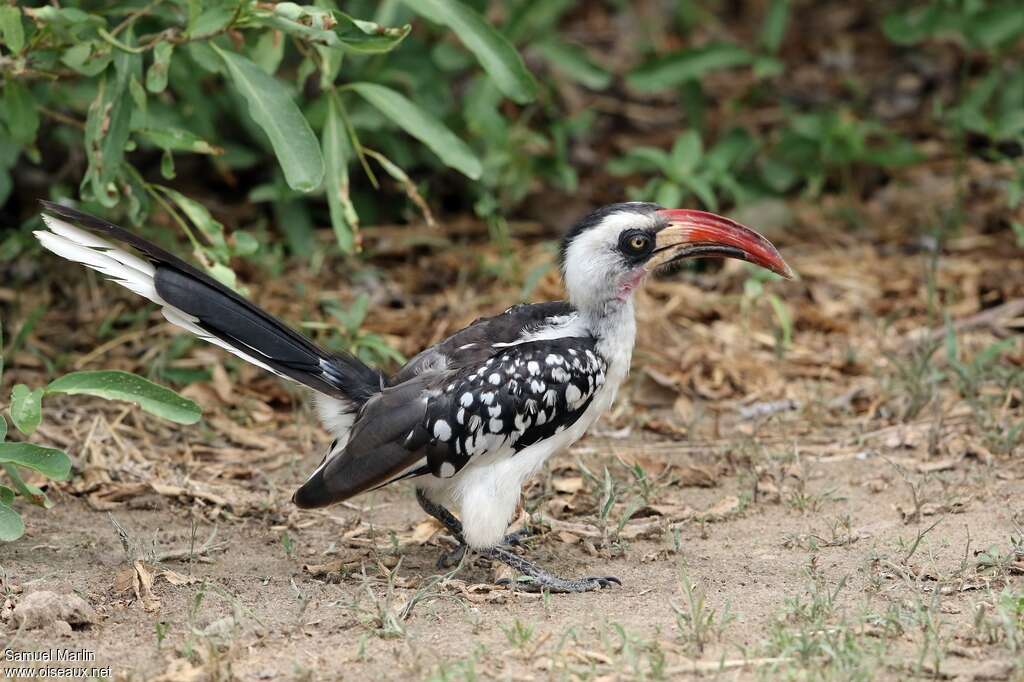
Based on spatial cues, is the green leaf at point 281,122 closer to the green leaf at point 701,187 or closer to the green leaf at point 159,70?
the green leaf at point 159,70

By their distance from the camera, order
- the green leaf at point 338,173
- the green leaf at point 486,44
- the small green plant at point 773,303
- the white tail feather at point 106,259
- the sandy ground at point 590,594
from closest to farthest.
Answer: the sandy ground at point 590,594 → the white tail feather at point 106,259 → the green leaf at point 486,44 → the green leaf at point 338,173 → the small green plant at point 773,303

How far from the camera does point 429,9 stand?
16.9 feet

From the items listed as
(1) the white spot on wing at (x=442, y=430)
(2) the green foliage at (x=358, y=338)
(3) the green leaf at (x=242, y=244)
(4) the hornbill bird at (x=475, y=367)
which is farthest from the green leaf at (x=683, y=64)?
(1) the white spot on wing at (x=442, y=430)

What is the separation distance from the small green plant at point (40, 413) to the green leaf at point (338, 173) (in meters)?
1.11

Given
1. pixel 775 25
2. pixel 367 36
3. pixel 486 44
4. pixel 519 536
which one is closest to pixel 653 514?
pixel 519 536

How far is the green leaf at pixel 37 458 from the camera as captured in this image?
4320 mm

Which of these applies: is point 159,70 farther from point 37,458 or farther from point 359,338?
point 359,338

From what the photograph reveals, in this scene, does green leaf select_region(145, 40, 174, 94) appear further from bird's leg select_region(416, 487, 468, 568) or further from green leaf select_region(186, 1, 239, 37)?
bird's leg select_region(416, 487, 468, 568)

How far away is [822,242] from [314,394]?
13.1 ft

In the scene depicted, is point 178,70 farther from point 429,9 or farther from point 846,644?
point 846,644

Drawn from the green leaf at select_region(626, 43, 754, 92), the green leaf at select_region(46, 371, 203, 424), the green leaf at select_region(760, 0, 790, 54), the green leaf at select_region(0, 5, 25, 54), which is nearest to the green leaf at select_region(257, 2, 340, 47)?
the green leaf at select_region(0, 5, 25, 54)

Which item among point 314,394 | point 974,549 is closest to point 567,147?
point 314,394

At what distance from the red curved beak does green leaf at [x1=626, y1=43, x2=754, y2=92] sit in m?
2.88

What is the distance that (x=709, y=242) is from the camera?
4.88 m
